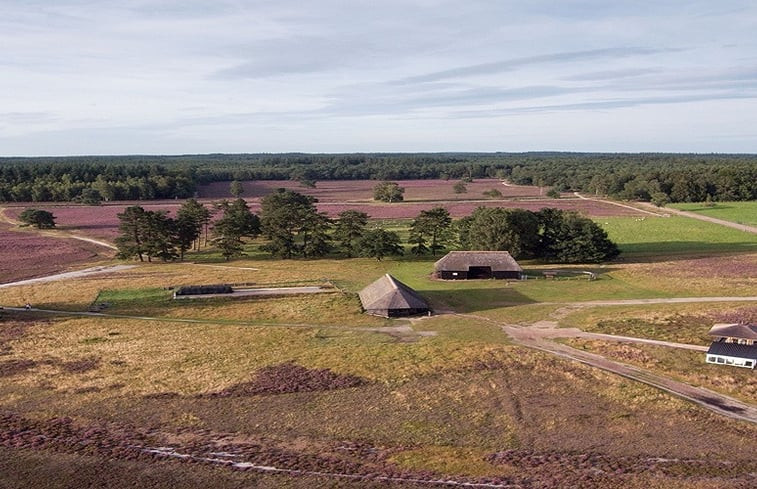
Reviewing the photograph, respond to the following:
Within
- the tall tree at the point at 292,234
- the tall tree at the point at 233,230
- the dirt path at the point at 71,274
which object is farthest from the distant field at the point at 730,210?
the dirt path at the point at 71,274

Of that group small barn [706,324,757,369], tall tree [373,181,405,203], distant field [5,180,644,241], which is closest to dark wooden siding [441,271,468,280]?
small barn [706,324,757,369]

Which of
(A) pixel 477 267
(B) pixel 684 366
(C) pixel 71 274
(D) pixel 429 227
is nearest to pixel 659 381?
(B) pixel 684 366

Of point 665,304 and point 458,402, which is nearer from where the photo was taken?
point 458,402

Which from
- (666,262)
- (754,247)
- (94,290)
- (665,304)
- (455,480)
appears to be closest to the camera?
(455,480)

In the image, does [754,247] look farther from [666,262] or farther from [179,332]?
[179,332]

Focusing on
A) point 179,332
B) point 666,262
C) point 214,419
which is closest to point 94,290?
point 179,332

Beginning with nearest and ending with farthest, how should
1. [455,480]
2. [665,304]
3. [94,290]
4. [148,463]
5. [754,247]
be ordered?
[455,480]
[148,463]
[665,304]
[94,290]
[754,247]

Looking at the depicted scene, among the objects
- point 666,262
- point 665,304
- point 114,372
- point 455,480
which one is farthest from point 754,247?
point 114,372
